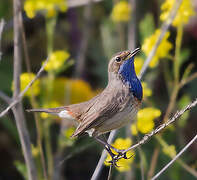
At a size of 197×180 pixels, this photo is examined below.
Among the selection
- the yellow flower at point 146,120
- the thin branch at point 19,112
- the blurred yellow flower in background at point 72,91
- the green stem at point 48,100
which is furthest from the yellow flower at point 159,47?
the blurred yellow flower in background at point 72,91

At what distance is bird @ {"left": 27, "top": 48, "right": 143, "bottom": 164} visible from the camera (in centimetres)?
282

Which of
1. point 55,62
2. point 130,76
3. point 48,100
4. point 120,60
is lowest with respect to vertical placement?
point 130,76

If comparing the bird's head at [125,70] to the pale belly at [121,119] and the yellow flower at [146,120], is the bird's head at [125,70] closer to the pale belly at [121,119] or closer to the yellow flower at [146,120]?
the pale belly at [121,119]

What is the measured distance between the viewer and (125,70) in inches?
120

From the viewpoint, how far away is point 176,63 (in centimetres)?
324

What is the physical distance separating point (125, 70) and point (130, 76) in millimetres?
59

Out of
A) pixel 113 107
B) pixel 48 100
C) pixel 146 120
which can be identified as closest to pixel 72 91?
pixel 48 100

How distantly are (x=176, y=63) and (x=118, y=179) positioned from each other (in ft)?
4.67

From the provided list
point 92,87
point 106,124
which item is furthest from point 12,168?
point 106,124

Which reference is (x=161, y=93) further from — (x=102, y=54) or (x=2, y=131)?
(x=2, y=131)

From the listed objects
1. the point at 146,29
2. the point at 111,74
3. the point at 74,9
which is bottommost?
the point at 111,74

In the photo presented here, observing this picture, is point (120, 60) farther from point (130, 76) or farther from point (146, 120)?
point (146, 120)

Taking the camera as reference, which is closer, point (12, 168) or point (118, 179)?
point (118, 179)

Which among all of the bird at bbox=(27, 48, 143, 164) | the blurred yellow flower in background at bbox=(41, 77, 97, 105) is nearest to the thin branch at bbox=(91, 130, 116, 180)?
the bird at bbox=(27, 48, 143, 164)
